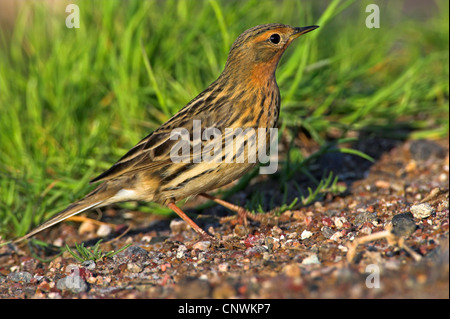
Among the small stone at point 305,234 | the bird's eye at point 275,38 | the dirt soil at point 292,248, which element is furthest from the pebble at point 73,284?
the bird's eye at point 275,38

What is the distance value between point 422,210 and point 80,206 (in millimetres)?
2616

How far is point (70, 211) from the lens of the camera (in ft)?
16.1

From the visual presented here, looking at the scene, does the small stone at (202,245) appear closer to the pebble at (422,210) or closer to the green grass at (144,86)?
the green grass at (144,86)

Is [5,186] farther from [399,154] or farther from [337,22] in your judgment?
[337,22]

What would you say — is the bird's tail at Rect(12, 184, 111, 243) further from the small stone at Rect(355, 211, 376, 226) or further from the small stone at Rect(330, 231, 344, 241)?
the small stone at Rect(355, 211, 376, 226)

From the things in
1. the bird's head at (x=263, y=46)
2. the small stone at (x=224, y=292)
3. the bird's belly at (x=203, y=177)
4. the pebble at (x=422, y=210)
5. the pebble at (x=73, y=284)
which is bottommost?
the small stone at (x=224, y=292)

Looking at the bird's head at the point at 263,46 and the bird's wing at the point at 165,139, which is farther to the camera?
the bird's head at the point at 263,46

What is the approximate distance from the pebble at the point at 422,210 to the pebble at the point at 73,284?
2372mm

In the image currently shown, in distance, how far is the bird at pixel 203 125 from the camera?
4.75 meters

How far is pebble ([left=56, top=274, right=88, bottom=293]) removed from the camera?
4.09 meters

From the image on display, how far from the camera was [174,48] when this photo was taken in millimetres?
6676

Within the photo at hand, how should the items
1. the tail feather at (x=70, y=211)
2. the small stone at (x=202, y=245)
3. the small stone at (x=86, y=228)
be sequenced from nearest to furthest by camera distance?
the small stone at (x=202, y=245), the tail feather at (x=70, y=211), the small stone at (x=86, y=228)

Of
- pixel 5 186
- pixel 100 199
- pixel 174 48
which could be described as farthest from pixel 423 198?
pixel 5 186

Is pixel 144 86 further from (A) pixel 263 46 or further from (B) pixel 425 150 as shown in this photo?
(B) pixel 425 150
